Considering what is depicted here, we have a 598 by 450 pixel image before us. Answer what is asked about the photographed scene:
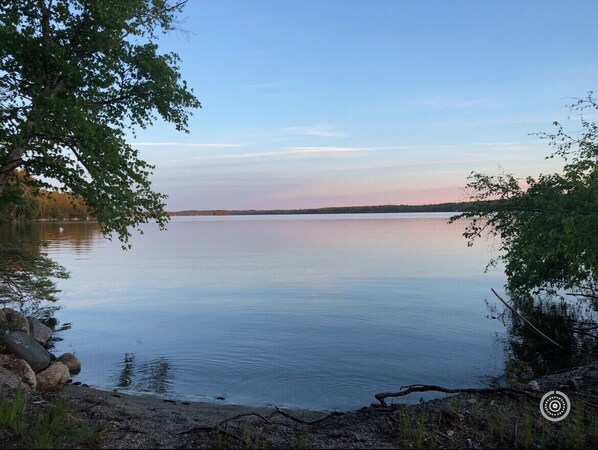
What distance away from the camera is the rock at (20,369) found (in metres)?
11.8

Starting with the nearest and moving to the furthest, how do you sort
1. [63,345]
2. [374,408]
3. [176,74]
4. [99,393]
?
[374,408], [99,393], [176,74], [63,345]

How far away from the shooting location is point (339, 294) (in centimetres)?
2903

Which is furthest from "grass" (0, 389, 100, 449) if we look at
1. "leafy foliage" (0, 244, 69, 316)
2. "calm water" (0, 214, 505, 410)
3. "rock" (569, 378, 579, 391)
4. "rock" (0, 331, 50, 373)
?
"leafy foliage" (0, 244, 69, 316)

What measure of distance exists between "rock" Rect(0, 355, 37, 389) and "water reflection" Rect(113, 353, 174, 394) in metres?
2.59

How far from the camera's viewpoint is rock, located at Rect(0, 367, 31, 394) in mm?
9961

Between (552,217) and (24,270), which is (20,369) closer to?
(24,270)

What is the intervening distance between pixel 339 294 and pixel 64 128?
20.1m

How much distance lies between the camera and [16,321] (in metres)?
18.7

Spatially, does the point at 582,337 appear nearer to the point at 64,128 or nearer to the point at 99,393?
the point at 99,393

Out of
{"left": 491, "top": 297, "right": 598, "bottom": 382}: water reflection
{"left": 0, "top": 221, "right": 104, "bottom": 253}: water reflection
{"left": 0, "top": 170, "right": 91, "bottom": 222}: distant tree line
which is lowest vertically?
{"left": 0, "top": 221, "right": 104, "bottom": 253}: water reflection

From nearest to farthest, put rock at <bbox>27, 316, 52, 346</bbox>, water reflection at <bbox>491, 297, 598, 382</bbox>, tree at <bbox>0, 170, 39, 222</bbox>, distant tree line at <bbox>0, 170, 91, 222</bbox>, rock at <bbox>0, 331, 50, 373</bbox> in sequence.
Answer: rock at <bbox>0, 331, 50, 373</bbox> → distant tree line at <bbox>0, 170, 91, 222</bbox> → tree at <bbox>0, 170, 39, 222</bbox> → water reflection at <bbox>491, 297, 598, 382</bbox> → rock at <bbox>27, 316, 52, 346</bbox>

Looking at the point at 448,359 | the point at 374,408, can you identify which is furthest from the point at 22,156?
the point at 448,359

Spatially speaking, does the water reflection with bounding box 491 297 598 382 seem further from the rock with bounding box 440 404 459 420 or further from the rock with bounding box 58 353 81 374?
the rock with bounding box 58 353 81 374

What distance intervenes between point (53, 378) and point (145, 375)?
273 cm
